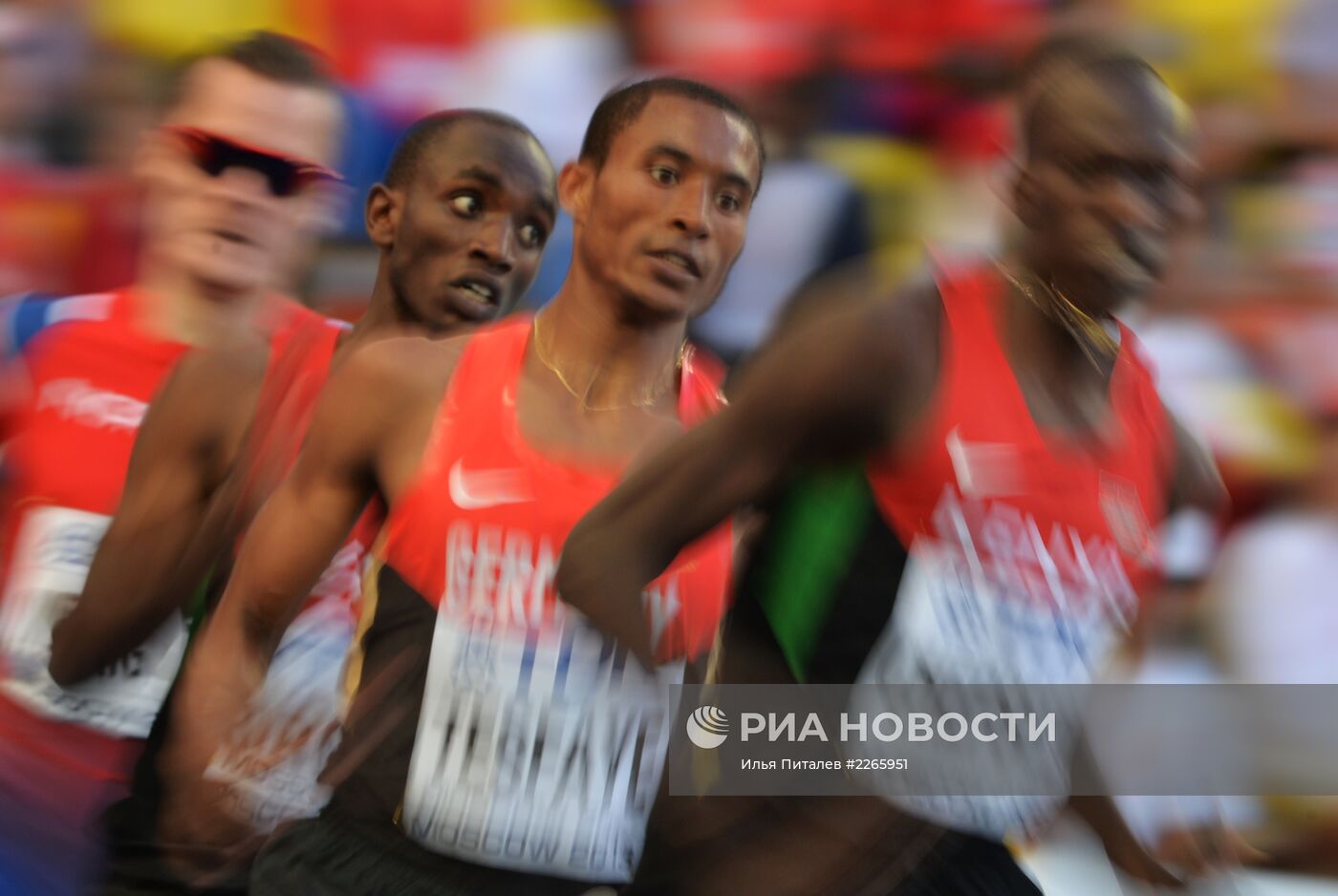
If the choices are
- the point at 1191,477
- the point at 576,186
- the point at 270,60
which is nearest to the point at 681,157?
the point at 576,186

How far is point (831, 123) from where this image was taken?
15.6 ft

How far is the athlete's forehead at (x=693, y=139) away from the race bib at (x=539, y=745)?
2.43 feet

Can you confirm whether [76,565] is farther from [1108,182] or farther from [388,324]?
[1108,182]

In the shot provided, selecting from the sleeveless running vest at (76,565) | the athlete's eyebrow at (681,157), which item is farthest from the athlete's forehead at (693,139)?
the sleeveless running vest at (76,565)

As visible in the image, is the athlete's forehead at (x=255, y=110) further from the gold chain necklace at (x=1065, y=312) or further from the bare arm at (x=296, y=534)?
the gold chain necklace at (x=1065, y=312)

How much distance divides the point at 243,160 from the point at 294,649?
87 cm

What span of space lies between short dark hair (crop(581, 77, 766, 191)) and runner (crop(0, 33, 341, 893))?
0.65 m

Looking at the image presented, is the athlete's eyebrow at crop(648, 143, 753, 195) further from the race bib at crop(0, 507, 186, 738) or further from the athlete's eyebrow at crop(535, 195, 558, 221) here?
the race bib at crop(0, 507, 186, 738)

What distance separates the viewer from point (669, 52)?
196 inches

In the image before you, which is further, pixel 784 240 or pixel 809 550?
pixel 784 240

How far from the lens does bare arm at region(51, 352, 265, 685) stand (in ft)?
9.05

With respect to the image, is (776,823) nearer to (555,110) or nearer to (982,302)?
(982,302)

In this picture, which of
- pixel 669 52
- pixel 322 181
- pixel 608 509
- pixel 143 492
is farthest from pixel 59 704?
pixel 669 52

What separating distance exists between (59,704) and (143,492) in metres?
0.43
